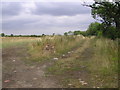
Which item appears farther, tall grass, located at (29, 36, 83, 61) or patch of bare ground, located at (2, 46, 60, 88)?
tall grass, located at (29, 36, 83, 61)

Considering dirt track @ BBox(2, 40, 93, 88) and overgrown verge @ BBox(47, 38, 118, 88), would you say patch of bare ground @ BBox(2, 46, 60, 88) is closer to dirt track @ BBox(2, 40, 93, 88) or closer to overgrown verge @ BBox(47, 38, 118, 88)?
dirt track @ BBox(2, 40, 93, 88)

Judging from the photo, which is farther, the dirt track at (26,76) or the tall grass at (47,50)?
the tall grass at (47,50)

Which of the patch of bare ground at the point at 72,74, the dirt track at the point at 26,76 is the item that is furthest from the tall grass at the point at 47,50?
the patch of bare ground at the point at 72,74

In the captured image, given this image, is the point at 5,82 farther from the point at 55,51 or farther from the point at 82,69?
the point at 55,51

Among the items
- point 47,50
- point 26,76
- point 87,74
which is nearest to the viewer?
point 26,76

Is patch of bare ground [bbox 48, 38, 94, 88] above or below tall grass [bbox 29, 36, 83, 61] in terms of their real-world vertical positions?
below

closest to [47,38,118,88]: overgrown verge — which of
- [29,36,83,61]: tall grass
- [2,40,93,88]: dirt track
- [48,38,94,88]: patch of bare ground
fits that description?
[48,38,94,88]: patch of bare ground

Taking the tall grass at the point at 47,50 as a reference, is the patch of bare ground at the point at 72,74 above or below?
below

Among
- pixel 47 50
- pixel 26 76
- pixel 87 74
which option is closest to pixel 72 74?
pixel 87 74

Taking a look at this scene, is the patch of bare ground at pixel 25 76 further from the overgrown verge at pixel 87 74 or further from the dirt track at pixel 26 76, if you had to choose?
the overgrown verge at pixel 87 74

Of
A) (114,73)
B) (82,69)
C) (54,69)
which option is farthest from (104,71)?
(54,69)

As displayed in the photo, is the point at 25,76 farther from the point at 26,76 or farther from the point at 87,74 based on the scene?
the point at 87,74

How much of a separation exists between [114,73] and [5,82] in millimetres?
3534

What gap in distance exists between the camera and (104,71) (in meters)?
7.18
